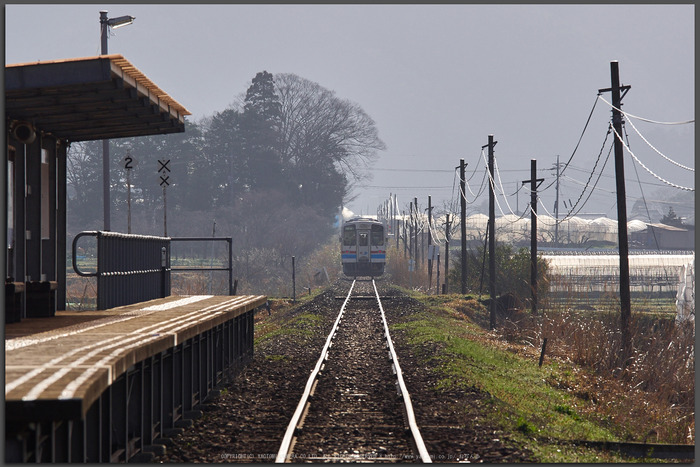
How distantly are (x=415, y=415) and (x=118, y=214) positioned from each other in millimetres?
64313

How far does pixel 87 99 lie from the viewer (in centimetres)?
1065

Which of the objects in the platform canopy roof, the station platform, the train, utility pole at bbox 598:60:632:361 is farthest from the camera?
the train

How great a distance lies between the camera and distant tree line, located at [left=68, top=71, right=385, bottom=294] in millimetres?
69500

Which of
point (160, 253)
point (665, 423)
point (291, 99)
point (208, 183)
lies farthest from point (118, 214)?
point (665, 423)

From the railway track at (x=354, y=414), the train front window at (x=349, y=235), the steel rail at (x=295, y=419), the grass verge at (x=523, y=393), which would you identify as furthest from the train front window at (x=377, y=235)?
the steel rail at (x=295, y=419)

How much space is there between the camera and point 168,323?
941cm

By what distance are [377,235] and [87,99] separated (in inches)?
1509

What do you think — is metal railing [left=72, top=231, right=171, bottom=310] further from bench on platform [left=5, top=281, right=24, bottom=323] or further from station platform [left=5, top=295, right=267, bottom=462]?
bench on platform [left=5, top=281, right=24, bottom=323]

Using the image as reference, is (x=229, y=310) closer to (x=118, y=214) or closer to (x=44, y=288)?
(x=44, y=288)

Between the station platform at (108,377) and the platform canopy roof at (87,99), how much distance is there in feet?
8.36

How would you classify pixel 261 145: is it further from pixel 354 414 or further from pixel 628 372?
pixel 354 414

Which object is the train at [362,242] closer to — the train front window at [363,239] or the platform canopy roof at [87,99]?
the train front window at [363,239]

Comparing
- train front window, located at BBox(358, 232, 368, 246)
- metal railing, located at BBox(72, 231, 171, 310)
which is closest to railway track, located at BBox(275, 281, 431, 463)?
metal railing, located at BBox(72, 231, 171, 310)

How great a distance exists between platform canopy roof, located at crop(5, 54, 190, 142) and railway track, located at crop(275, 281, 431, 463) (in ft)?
14.1
